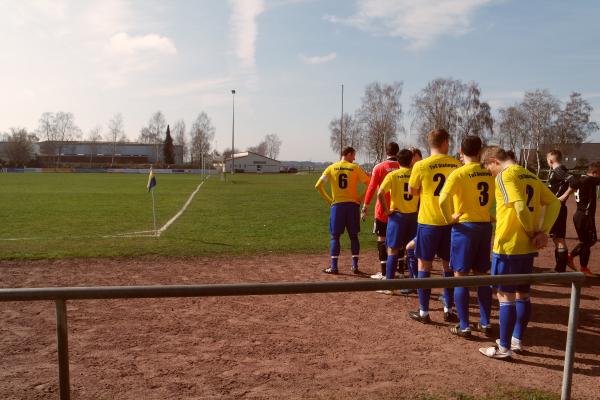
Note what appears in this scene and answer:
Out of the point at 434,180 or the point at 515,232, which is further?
the point at 434,180

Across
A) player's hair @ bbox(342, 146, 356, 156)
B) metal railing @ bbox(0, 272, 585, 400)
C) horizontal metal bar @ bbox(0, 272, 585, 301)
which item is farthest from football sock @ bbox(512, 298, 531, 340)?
player's hair @ bbox(342, 146, 356, 156)

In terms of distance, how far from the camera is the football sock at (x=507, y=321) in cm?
438

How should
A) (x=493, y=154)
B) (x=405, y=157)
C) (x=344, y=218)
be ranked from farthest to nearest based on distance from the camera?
(x=344, y=218)
(x=405, y=157)
(x=493, y=154)

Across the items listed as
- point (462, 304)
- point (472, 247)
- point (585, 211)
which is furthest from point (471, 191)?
point (585, 211)

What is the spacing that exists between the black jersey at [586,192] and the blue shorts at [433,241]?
3803 mm

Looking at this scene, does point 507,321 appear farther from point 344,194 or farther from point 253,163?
point 253,163

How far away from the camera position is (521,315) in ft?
14.7

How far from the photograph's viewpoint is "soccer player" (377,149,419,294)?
6.53 m

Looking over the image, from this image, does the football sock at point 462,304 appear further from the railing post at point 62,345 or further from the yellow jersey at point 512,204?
the railing post at point 62,345

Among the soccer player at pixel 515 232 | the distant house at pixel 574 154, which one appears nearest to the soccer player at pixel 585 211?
the soccer player at pixel 515 232

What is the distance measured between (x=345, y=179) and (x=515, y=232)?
386cm

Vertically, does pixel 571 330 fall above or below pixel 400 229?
below

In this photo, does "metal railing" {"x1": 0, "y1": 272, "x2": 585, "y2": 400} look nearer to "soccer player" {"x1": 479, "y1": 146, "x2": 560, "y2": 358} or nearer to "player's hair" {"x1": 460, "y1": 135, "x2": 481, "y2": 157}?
"soccer player" {"x1": 479, "y1": 146, "x2": 560, "y2": 358}

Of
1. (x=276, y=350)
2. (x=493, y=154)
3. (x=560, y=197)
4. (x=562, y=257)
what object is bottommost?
(x=276, y=350)
